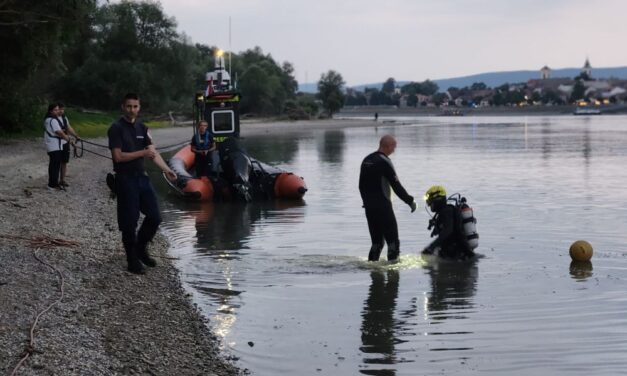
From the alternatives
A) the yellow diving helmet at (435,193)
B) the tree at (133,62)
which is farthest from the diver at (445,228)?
the tree at (133,62)

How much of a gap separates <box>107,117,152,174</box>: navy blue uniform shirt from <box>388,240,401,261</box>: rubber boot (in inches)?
147

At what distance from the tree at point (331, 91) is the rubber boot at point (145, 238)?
14257 centimetres

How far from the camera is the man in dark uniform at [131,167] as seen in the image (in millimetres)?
8617

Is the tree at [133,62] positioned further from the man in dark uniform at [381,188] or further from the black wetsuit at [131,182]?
the black wetsuit at [131,182]

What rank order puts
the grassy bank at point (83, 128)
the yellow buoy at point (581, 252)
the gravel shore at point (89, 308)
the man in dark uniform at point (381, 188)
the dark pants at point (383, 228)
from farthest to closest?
the grassy bank at point (83, 128) → the yellow buoy at point (581, 252) → the dark pants at point (383, 228) → the man in dark uniform at point (381, 188) → the gravel shore at point (89, 308)

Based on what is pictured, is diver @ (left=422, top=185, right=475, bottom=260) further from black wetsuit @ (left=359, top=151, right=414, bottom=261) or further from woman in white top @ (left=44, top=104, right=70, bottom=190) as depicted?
woman in white top @ (left=44, top=104, right=70, bottom=190)

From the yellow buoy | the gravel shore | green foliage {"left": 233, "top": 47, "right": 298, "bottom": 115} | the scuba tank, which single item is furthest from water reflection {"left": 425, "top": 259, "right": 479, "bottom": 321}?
green foliage {"left": 233, "top": 47, "right": 298, "bottom": 115}

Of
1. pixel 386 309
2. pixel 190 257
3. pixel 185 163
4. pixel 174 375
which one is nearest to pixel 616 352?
pixel 386 309

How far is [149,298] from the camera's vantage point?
8.47m

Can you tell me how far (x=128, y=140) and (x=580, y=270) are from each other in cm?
646

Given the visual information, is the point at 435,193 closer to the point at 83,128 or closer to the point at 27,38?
the point at 27,38

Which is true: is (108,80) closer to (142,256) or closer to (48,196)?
(48,196)

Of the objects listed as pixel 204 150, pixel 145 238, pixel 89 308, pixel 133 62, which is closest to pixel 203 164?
pixel 204 150

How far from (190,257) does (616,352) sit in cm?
663
